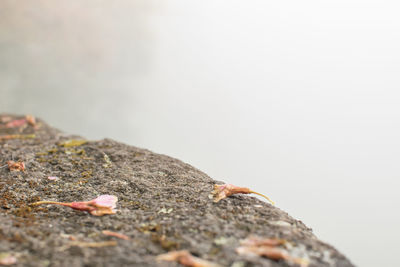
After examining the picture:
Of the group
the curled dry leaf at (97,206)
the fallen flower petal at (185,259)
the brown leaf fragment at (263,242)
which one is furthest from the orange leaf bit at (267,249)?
the curled dry leaf at (97,206)

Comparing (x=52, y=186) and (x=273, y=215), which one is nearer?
(x=273, y=215)

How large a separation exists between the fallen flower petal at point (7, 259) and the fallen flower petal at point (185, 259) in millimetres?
700

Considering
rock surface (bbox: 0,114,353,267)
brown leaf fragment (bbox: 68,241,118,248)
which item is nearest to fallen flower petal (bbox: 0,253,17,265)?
rock surface (bbox: 0,114,353,267)

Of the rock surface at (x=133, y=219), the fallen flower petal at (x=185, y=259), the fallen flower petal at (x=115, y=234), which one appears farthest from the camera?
the fallen flower petal at (x=115, y=234)

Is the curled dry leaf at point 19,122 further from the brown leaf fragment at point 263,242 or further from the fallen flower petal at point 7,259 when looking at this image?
the brown leaf fragment at point 263,242

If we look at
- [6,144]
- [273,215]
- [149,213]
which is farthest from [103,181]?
[6,144]

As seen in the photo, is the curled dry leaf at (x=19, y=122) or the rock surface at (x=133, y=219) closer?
the rock surface at (x=133, y=219)

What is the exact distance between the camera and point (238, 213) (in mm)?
2150

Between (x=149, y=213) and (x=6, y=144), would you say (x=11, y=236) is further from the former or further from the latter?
(x=6, y=144)

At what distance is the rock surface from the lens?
164 centimetres

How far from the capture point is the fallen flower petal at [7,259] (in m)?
1.57

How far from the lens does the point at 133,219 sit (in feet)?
7.02

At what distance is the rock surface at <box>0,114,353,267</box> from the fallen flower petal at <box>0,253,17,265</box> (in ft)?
0.04

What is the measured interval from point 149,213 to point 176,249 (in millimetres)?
597
